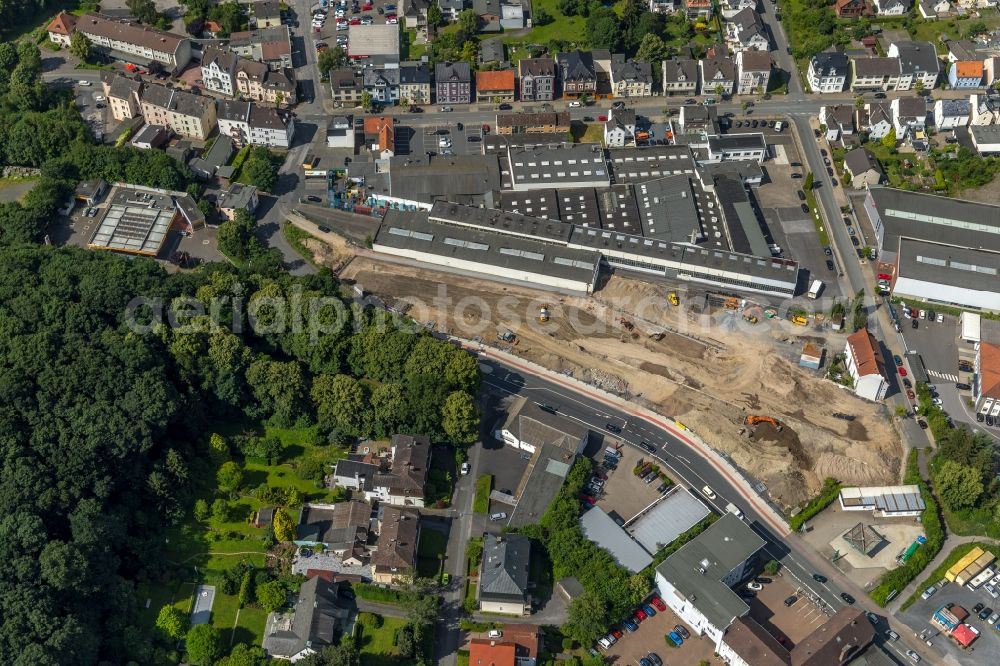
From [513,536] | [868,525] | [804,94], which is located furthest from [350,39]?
[868,525]

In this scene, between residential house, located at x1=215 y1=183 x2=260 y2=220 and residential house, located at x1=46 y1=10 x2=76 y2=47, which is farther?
residential house, located at x1=46 y1=10 x2=76 y2=47

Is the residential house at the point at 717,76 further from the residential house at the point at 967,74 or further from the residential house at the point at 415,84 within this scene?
the residential house at the point at 415,84

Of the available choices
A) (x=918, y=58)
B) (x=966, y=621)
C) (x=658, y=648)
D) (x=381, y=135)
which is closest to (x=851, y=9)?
(x=918, y=58)

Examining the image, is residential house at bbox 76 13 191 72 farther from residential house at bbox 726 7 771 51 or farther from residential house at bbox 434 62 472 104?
residential house at bbox 726 7 771 51

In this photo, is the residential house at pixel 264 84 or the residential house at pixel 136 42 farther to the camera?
the residential house at pixel 136 42

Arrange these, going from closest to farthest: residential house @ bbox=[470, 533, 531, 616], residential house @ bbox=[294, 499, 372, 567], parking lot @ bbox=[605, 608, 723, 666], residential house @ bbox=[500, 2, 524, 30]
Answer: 1. parking lot @ bbox=[605, 608, 723, 666]
2. residential house @ bbox=[470, 533, 531, 616]
3. residential house @ bbox=[294, 499, 372, 567]
4. residential house @ bbox=[500, 2, 524, 30]

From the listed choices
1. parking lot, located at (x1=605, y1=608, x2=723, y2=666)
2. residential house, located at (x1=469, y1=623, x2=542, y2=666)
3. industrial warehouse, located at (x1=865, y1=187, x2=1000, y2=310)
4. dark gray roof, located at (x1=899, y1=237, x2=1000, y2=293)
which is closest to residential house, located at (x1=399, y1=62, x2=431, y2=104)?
industrial warehouse, located at (x1=865, y1=187, x2=1000, y2=310)

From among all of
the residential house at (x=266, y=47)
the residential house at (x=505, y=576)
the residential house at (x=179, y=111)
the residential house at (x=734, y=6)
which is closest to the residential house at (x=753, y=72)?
the residential house at (x=734, y=6)

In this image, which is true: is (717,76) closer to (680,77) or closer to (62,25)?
(680,77)
